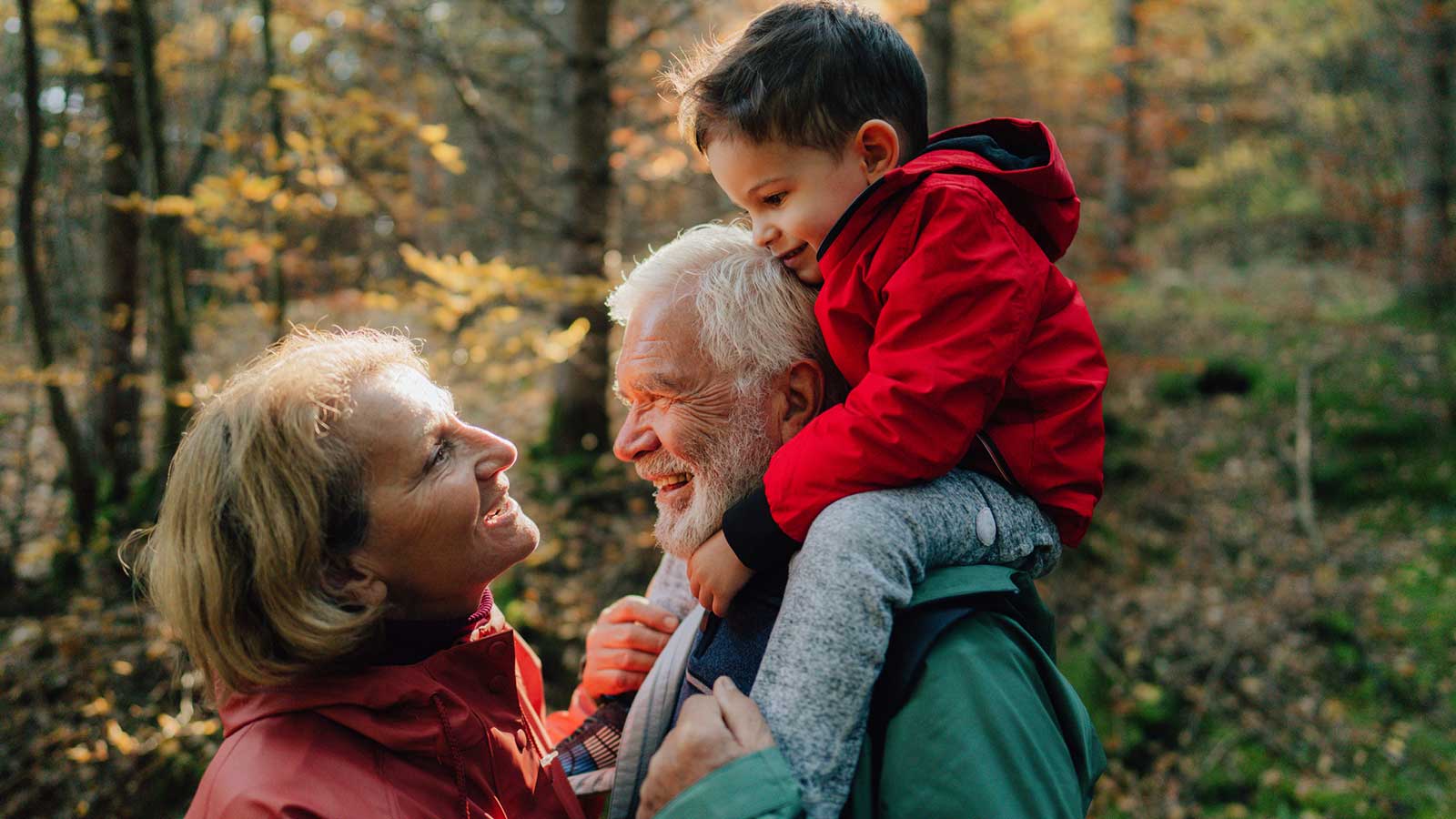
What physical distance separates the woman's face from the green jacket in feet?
2.28

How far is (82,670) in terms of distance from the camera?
4516 millimetres

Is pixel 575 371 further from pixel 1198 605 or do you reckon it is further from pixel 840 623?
pixel 840 623

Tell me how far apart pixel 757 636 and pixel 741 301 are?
733 millimetres

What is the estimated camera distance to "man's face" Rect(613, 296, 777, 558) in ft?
6.38

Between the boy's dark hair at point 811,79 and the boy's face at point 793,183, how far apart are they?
2 cm

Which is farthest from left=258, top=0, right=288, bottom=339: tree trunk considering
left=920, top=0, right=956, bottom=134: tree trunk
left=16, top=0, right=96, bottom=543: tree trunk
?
left=920, top=0, right=956, bottom=134: tree trunk

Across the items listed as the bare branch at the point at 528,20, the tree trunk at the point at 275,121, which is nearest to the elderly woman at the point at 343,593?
the tree trunk at the point at 275,121

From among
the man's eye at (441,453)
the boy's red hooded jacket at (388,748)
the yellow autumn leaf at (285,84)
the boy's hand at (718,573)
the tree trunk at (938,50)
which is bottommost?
the boy's red hooded jacket at (388,748)

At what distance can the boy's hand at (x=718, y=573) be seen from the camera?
1.77 m

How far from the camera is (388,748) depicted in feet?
5.24

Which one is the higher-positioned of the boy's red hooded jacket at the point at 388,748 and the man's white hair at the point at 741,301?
the man's white hair at the point at 741,301

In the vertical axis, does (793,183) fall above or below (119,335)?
above

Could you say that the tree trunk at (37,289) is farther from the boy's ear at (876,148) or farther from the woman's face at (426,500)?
the boy's ear at (876,148)

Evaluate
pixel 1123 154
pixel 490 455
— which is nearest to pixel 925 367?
pixel 490 455
